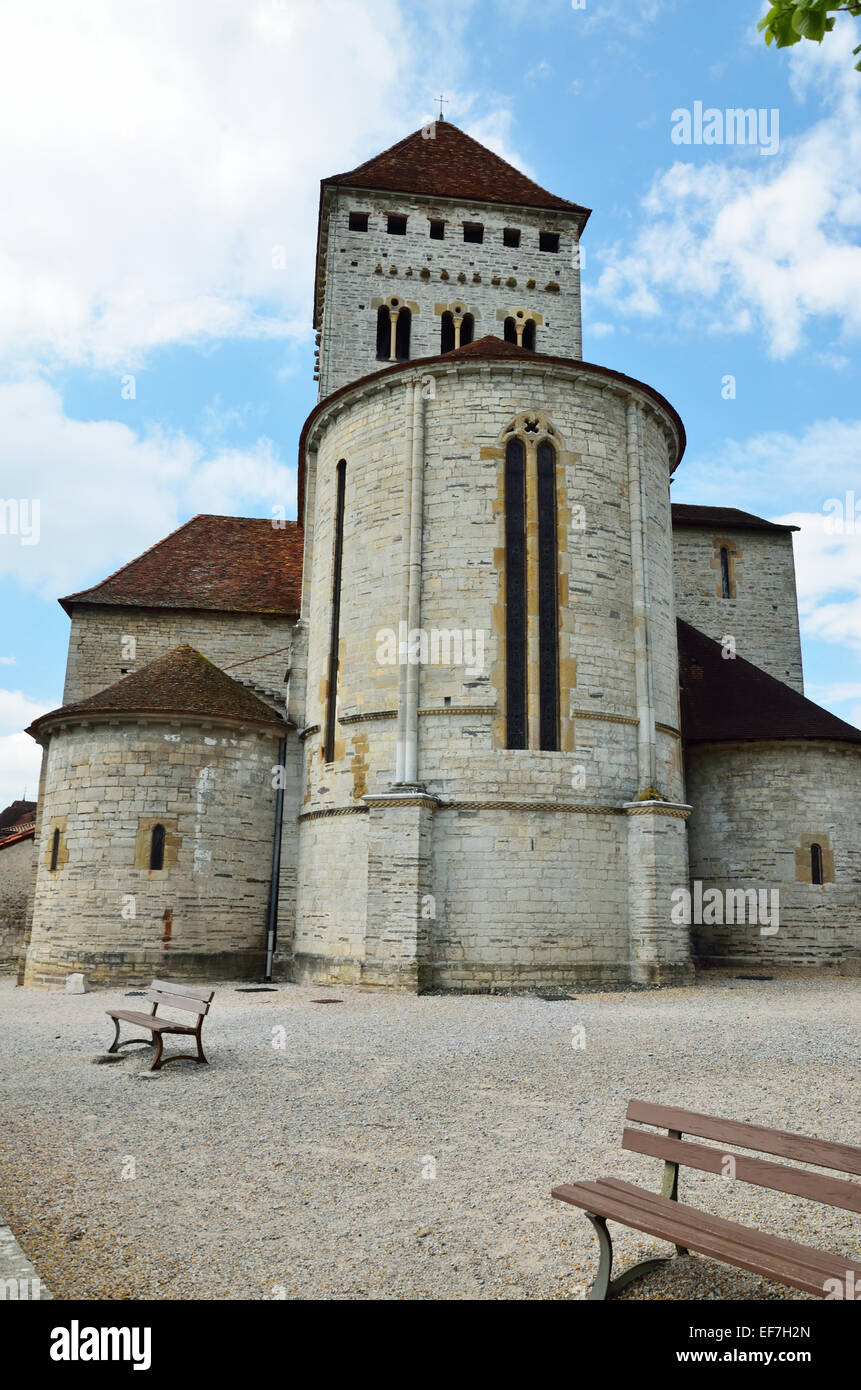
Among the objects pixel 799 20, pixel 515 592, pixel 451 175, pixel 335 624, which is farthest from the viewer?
pixel 451 175

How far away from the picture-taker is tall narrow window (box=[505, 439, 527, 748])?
15648 mm

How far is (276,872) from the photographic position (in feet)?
58.5

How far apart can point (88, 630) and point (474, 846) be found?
12.6 metres

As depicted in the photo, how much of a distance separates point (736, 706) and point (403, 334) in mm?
14004

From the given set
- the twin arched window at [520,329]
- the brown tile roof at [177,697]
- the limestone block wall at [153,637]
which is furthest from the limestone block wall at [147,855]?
the twin arched window at [520,329]

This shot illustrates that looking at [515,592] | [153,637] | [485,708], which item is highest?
[153,637]

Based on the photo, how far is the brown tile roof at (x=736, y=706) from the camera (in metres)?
19.2

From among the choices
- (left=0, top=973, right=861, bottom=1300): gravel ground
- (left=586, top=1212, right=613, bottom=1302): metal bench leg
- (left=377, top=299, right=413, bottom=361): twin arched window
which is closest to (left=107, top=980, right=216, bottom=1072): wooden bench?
(left=0, top=973, right=861, bottom=1300): gravel ground

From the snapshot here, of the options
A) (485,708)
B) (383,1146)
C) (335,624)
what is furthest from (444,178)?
(383,1146)

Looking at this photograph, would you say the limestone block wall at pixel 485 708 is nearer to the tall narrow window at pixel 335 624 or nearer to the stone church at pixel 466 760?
the stone church at pixel 466 760

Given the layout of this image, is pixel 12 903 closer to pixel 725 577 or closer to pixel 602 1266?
pixel 725 577

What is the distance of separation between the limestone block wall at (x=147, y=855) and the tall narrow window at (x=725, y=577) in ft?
49.0
